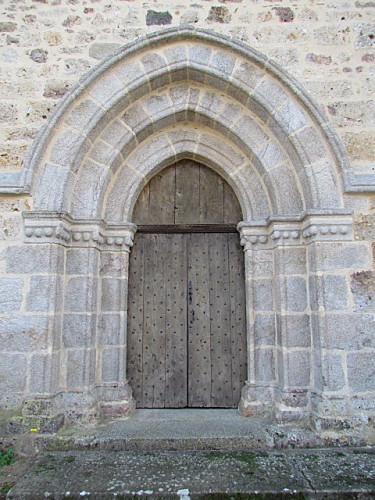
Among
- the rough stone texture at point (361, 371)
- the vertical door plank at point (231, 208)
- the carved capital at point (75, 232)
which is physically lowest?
the rough stone texture at point (361, 371)

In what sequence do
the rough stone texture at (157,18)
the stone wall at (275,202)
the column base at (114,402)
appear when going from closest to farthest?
the stone wall at (275,202) → the column base at (114,402) → the rough stone texture at (157,18)

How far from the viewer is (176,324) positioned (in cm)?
364

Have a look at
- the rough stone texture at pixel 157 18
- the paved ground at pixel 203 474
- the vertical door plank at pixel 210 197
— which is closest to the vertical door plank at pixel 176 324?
the vertical door plank at pixel 210 197

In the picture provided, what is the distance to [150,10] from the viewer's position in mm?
3424

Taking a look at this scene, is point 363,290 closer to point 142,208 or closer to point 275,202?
point 275,202

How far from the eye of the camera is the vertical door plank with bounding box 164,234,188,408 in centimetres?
357

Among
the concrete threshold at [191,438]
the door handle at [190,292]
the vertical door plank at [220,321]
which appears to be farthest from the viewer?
the door handle at [190,292]

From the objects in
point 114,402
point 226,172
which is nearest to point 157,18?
point 226,172

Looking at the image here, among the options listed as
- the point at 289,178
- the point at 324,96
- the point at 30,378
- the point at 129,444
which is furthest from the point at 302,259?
the point at 30,378

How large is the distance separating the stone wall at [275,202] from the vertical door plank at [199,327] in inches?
20.5

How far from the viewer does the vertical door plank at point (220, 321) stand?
140 inches

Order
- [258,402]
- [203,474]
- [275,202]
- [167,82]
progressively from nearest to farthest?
[203,474] < [258,402] < [275,202] < [167,82]

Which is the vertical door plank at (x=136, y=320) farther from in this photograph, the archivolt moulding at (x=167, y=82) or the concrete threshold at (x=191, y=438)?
the archivolt moulding at (x=167, y=82)

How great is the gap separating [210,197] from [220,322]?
1.32 metres
